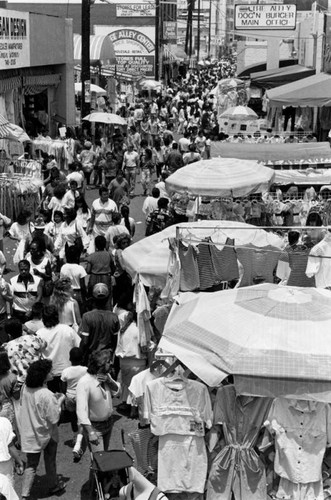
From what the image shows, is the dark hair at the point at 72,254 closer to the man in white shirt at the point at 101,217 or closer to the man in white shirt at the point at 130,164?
the man in white shirt at the point at 101,217

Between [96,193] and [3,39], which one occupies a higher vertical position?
[3,39]

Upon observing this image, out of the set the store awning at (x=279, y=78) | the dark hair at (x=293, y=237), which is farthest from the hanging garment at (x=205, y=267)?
the store awning at (x=279, y=78)

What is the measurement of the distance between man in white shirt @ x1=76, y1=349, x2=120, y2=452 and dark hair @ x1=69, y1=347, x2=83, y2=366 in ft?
2.22

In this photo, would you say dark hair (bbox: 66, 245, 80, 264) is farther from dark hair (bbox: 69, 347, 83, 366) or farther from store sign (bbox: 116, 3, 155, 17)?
store sign (bbox: 116, 3, 155, 17)

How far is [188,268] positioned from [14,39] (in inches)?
644

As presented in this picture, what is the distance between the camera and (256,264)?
9609 millimetres

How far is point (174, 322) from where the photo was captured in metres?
6.57

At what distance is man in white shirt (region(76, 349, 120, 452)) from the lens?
7.09 metres

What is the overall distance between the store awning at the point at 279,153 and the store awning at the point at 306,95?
13.2 feet

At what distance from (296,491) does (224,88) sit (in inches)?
1207

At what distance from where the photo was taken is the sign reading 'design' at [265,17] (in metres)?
32.3

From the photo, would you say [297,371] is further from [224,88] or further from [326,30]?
[224,88]

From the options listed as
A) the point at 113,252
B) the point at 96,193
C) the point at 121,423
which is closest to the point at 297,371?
the point at 121,423

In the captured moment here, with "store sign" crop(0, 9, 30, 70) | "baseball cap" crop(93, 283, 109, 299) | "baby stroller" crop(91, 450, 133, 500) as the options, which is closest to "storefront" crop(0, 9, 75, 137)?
"store sign" crop(0, 9, 30, 70)
